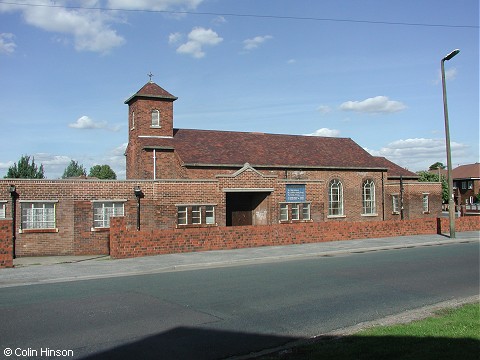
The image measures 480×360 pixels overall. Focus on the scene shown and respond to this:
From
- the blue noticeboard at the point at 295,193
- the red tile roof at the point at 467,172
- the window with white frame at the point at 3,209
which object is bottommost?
the window with white frame at the point at 3,209

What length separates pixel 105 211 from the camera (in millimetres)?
23688

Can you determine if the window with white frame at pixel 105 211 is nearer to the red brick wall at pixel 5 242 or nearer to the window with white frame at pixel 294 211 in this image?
the red brick wall at pixel 5 242

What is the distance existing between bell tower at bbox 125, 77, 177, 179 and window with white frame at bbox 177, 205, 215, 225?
27.6 ft

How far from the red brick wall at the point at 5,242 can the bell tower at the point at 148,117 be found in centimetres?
1538

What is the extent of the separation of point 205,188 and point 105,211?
5.19 m

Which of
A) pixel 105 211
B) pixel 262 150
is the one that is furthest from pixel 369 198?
pixel 105 211

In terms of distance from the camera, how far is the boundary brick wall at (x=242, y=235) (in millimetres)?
19625

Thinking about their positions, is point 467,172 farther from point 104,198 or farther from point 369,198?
point 104,198

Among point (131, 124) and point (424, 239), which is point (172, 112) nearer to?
point (131, 124)

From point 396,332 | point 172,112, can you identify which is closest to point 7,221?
point 396,332

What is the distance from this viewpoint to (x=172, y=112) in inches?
1344

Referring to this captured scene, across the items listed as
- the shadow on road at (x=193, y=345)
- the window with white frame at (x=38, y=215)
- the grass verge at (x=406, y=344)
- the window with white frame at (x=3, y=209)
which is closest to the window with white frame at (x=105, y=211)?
the window with white frame at (x=38, y=215)

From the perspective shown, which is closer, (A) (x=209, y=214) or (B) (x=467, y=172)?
(A) (x=209, y=214)

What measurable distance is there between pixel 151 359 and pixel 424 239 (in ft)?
75.6
